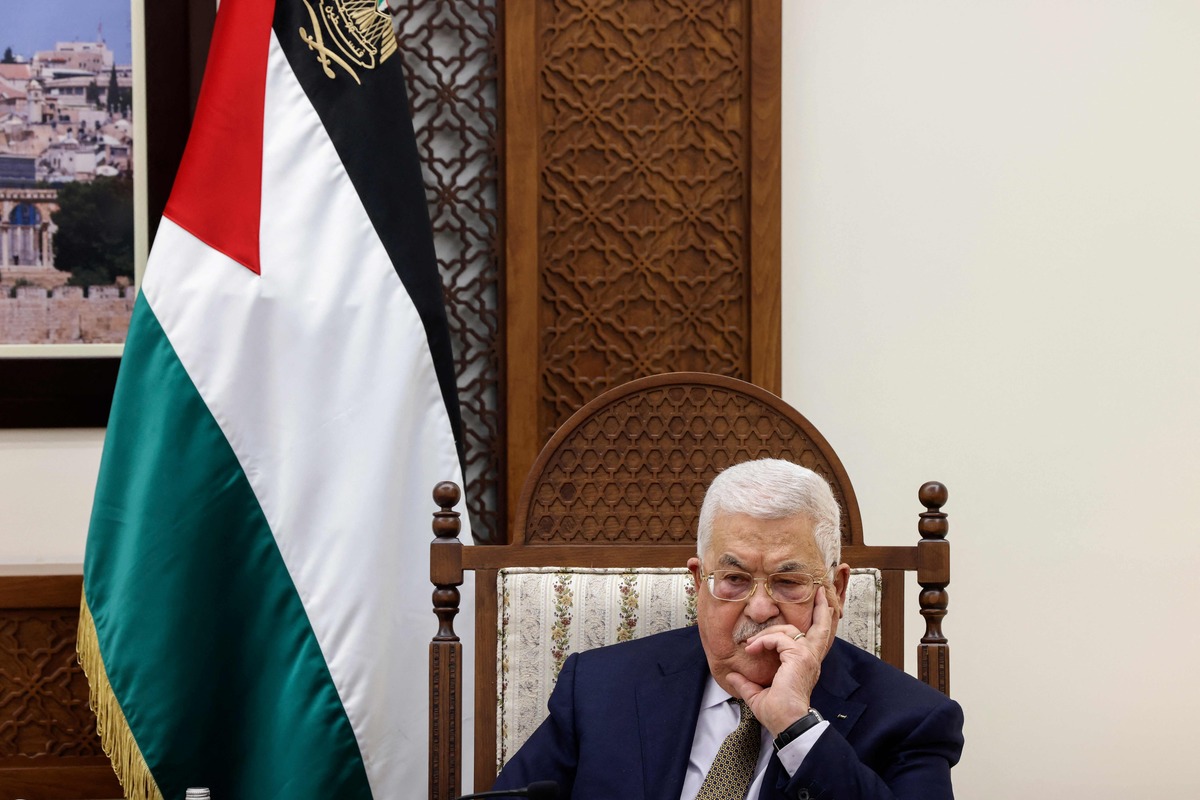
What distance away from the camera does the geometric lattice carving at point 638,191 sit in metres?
2.64

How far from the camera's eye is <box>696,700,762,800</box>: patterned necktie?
172 centimetres

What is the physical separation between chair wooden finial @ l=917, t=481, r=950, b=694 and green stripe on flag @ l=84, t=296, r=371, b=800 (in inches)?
45.6

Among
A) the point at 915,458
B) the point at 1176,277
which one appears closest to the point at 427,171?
the point at 915,458

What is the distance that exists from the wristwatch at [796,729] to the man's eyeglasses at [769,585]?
19cm

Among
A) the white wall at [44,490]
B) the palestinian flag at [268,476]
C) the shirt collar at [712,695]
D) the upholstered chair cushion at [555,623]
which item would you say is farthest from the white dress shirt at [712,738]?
the white wall at [44,490]

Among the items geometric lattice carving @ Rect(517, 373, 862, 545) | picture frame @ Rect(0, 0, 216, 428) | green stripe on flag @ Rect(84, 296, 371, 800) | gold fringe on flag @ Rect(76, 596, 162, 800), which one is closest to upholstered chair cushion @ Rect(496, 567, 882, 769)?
geometric lattice carving @ Rect(517, 373, 862, 545)

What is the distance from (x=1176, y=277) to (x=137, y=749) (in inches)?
106

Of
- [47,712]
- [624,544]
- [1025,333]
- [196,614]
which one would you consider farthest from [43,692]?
[1025,333]

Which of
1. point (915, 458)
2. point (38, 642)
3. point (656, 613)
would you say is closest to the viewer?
point (656, 613)

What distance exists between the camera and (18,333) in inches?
105

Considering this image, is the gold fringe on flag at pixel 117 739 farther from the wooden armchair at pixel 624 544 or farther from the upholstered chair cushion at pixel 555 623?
the upholstered chair cushion at pixel 555 623

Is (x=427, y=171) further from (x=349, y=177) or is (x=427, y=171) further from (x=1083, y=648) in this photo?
(x=1083, y=648)

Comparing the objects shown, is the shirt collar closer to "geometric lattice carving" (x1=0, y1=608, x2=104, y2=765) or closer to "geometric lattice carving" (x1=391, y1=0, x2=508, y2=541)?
"geometric lattice carving" (x1=391, y1=0, x2=508, y2=541)

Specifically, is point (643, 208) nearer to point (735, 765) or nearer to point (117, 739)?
point (735, 765)
